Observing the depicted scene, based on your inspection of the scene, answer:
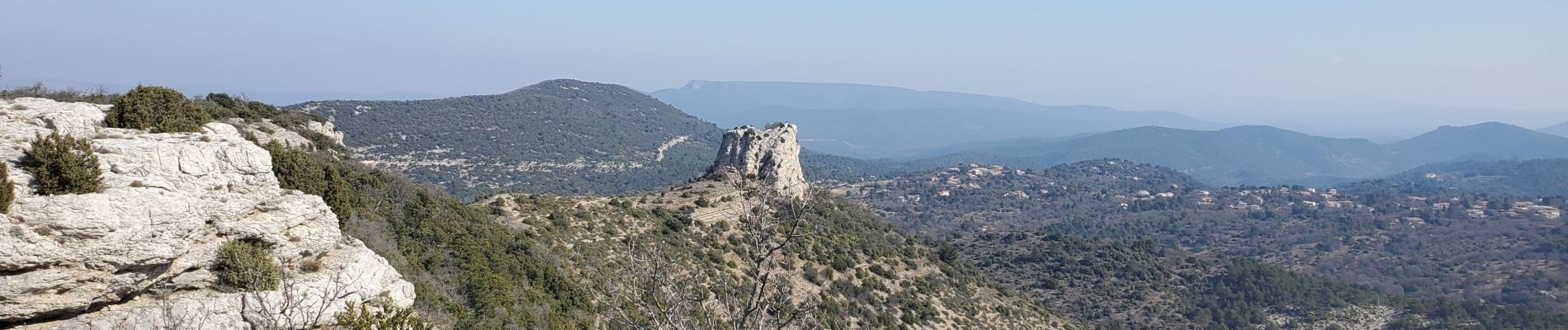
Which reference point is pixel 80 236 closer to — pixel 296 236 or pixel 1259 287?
pixel 296 236

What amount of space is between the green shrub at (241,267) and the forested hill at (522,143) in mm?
40368

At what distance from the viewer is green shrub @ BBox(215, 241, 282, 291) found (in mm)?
8789

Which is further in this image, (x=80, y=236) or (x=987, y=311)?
(x=987, y=311)

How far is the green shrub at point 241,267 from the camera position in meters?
8.79

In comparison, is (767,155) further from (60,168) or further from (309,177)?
(60,168)

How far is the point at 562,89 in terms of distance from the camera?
104 meters

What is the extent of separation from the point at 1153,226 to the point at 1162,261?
44.6m

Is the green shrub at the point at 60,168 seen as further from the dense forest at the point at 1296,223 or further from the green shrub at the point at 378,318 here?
the dense forest at the point at 1296,223

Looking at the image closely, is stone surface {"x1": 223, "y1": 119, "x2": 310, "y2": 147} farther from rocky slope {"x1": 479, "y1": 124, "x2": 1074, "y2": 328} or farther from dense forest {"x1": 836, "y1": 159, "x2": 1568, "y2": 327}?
dense forest {"x1": 836, "y1": 159, "x2": 1568, "y2": 327}

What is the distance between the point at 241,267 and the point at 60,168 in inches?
78.0

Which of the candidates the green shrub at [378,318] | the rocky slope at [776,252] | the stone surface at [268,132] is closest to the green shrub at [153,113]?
the green shrub at [378,318]

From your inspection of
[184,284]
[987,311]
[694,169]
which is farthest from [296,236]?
[694,169]

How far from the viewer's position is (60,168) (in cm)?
777

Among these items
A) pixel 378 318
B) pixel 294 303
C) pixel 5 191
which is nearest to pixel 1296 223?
pixel 378 318
